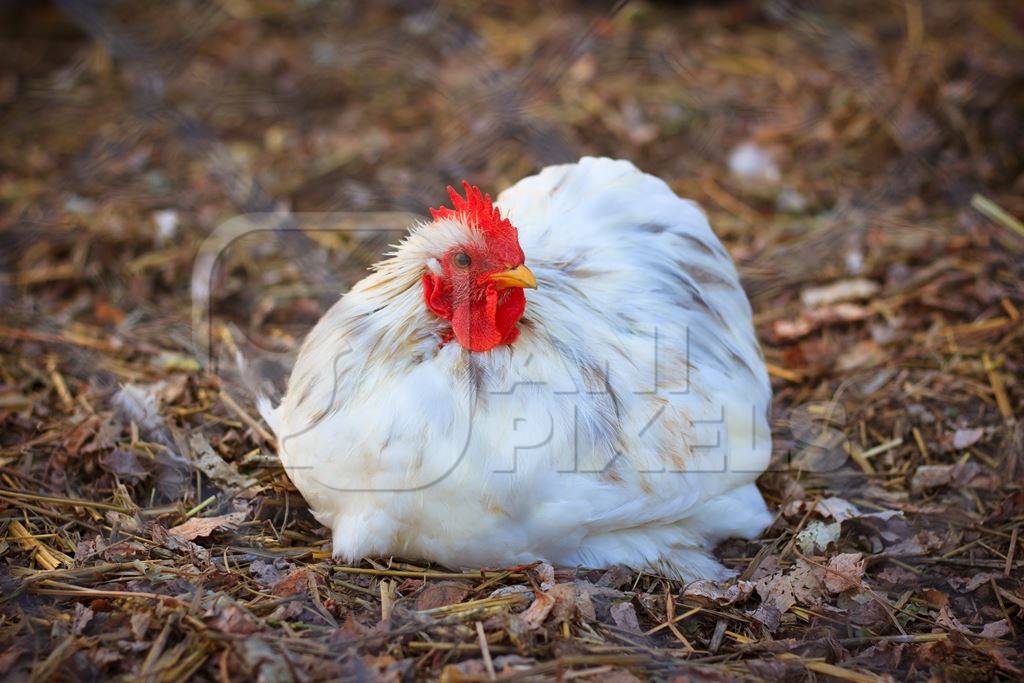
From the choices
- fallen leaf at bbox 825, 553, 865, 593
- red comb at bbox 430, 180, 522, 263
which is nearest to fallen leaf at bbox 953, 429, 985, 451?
fallen leaf at bbox 825, 553, 865, 593

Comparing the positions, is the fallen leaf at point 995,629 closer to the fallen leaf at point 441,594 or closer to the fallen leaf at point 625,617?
the fallen leaf at point 625,617

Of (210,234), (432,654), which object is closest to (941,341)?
(432,654)

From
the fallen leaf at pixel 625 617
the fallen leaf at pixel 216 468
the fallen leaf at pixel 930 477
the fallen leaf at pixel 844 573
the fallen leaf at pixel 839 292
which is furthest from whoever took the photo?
the fallen leaf at pixel 839 292

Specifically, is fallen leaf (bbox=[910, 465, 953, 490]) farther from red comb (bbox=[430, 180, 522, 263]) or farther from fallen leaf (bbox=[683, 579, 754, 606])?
red comb (bbox=[430, 180, 522, 263])

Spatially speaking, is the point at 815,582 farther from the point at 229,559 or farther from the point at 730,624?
the point at 229,559

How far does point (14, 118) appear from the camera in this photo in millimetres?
5738

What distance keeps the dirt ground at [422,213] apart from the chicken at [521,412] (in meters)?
0.16

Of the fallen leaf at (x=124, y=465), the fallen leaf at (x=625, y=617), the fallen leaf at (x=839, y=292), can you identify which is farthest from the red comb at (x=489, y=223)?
the fallen leaf at (x=839, y=292)

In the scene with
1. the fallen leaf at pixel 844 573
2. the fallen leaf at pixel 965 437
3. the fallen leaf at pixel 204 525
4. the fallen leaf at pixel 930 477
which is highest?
the fallen leaf at pixel 204 525

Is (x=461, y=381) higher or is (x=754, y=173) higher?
(x=754, y=173)

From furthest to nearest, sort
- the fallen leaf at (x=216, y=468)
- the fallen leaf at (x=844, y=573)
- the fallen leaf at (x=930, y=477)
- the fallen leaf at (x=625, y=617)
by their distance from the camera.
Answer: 1. the fallen leaf at (x=930, y=477)
2. the fallen leaf at (x=216, y=468)
3. the fallen leaf at (x=844, y=573)
4. the fallen leaf at (x=625, y=617)

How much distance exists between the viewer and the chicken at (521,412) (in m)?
2.80

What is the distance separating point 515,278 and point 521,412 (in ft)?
1.26

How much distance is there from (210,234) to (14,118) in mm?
1764
